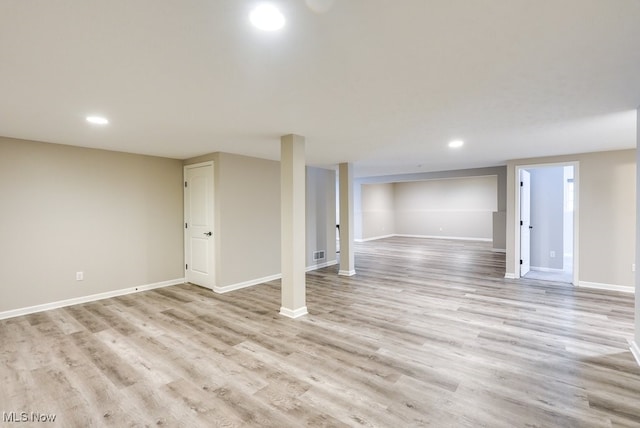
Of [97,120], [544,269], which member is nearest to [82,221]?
[97,120]

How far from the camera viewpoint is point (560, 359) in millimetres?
2680

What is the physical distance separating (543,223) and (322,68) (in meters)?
6.31

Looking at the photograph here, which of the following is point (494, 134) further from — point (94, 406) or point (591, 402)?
point (94, 406)

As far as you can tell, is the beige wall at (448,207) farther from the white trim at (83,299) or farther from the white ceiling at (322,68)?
the white trim at (83,299)

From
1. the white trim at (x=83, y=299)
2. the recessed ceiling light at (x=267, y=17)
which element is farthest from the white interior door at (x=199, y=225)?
the recessed ceiling light at (x=267, y=17)

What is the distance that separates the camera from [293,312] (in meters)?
3.73

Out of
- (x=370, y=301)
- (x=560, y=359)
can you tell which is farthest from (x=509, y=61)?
(x=370, y=301)

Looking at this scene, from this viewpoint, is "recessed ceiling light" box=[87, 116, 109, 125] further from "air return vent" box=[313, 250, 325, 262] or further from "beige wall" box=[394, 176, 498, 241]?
"beige wall" box=[394, 176, 498, 241]

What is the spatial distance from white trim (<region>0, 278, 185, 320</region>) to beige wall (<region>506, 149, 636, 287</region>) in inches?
275

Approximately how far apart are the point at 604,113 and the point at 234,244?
16.0 ft

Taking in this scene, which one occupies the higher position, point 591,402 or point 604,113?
point 604,113

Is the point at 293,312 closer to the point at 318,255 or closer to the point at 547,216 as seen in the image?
the point at 318,255

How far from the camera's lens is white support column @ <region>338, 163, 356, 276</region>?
607 centimetres

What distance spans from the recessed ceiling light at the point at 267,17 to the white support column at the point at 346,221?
462 cm
